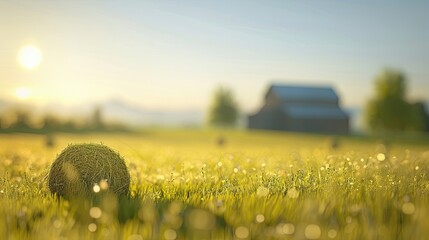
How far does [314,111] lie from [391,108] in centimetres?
1480

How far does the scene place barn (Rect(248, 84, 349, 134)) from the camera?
8019 centimetres

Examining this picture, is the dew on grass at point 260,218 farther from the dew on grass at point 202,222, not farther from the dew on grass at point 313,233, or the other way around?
the dew on grass at point 313,233

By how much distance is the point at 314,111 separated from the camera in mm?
82812

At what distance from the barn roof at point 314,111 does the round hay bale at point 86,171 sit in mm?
73028

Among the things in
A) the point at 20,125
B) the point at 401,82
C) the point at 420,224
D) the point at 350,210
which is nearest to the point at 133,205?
the point at 350,210

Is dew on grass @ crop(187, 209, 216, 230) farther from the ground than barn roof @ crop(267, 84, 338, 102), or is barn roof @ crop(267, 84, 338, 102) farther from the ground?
barn roof @ crop(267, 84, 338, 102)

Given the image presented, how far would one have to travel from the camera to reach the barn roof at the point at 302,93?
85125 mm

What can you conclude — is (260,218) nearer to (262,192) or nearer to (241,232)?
(241,232)

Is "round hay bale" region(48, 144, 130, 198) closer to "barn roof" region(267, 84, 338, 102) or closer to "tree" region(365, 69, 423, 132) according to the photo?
"barn roof" region(267, 84, 338, 102)

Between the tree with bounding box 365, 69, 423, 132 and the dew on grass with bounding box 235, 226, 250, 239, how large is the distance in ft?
280

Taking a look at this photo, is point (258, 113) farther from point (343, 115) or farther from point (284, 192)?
point (284, 192)

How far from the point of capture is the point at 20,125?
190 ft

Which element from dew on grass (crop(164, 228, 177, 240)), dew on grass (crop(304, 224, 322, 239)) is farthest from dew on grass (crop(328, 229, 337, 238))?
dew on grass (crop(164, 228, 177, 240))

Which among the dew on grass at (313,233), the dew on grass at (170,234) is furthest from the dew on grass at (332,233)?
the dew on grass at (170,234)
